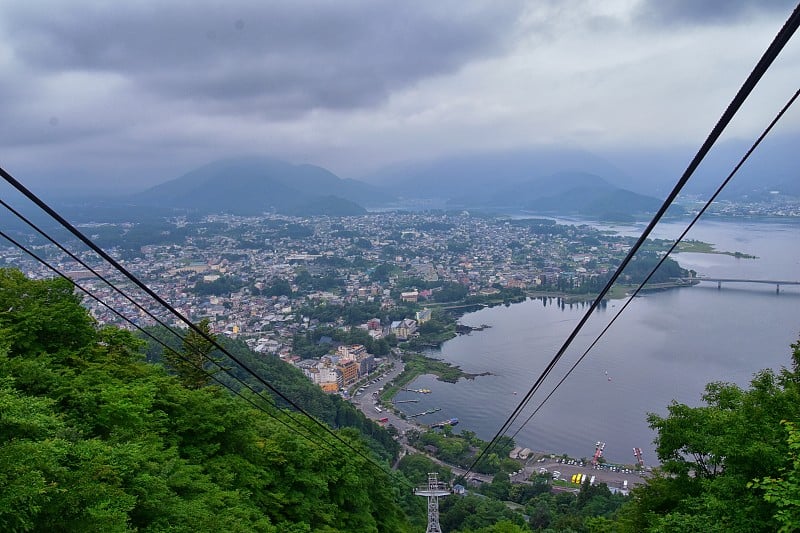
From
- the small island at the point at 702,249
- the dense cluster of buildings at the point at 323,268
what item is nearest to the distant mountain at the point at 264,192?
the dense cluster of buildings at the point at 323,268

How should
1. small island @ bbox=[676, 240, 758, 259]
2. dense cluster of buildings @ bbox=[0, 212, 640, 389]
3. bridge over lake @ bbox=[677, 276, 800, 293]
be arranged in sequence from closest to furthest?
dense cluster of buildings @ bbox=[0, 212, 640, 389] < bridge over lake @ bbox=[677, 276, 800, 293] < small island @ bbox=[676, 240, 758, 259]

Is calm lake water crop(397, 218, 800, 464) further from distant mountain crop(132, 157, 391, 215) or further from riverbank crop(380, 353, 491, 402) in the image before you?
distant mountain crop(132, 157, 391, 215)

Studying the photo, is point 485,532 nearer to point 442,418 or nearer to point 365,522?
point 365,522

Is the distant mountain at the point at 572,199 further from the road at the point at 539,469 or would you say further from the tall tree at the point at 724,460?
the tall tree at the point at 724,460

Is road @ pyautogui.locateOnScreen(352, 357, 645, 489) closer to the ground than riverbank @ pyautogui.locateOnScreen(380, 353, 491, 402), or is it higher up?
closer to the ground

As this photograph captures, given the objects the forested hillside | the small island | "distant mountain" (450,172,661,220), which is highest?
"distant mountain" (450,172,661,220)

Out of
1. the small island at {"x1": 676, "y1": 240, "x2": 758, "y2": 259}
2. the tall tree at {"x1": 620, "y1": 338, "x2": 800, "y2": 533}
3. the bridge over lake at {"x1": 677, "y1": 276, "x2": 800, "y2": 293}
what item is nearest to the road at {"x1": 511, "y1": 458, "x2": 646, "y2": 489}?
the tall tree at {"x1": 620, "y1": 338, "x2": 800, "y2": 533}
